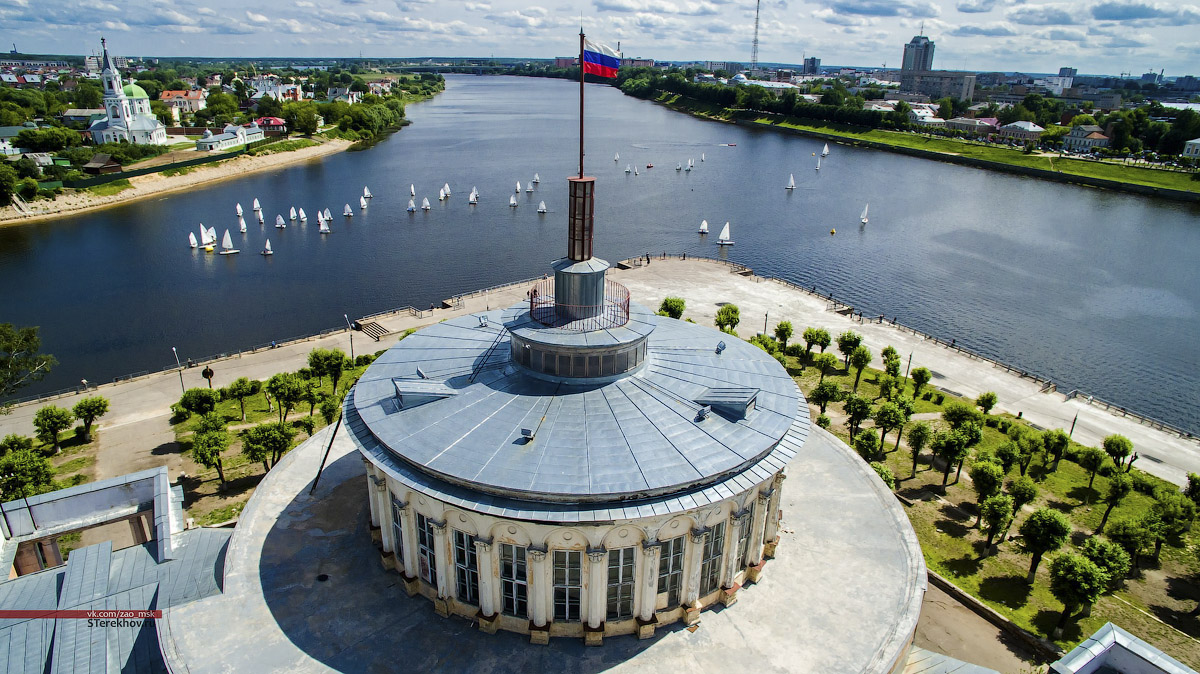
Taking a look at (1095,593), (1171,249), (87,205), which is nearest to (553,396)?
(1095,593)

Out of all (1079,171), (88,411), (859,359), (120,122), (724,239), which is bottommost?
(88,411)

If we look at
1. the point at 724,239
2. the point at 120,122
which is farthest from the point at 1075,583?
the point at 120,122

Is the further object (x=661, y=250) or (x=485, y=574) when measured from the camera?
(x=661, y=250)

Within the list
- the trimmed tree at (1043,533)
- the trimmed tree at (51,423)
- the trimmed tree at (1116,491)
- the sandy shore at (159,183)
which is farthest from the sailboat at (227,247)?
the trimmed tree at (1116,491)

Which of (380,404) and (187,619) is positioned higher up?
(380,404)

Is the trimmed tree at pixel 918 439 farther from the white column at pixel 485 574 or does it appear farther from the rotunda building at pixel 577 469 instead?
the white column at pixel 485 574

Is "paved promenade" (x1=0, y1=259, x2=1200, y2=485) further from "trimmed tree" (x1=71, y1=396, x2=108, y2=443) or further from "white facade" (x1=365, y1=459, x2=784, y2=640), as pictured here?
"white facade" (x1=365, y1=459, x2=784, y2=640)

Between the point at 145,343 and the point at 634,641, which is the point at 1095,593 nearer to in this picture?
the point at 634,641

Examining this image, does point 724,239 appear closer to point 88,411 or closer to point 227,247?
point 227,247
